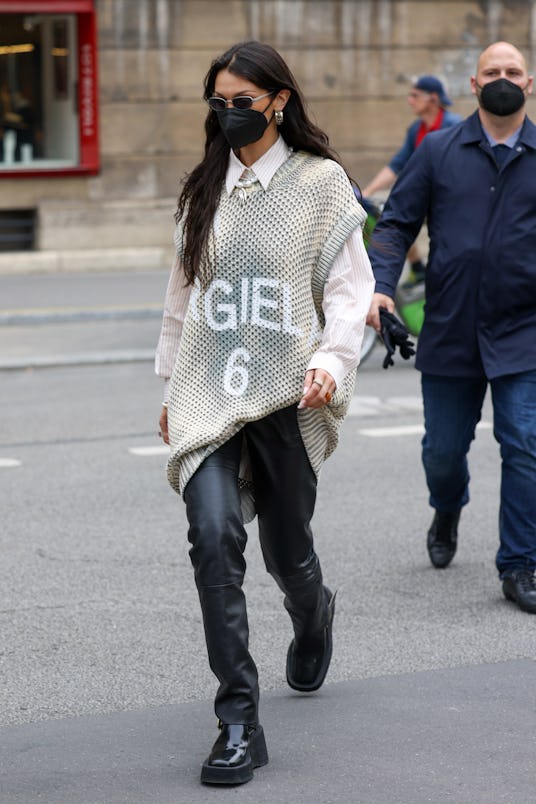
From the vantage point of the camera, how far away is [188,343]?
4180 millimetres

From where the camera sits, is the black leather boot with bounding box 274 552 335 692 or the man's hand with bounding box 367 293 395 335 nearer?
the black leather boot with bounding box 274 552 335 692

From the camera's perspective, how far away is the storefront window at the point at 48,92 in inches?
719

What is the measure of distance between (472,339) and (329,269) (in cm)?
155

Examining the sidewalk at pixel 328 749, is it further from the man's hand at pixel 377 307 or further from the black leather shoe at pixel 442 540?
the black leather shoe at pixel 442 540

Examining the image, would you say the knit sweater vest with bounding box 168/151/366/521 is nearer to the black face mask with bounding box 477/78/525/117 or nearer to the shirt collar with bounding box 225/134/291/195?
the shirt collar with bounding box 225/134/291/195

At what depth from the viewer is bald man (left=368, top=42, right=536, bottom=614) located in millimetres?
5504

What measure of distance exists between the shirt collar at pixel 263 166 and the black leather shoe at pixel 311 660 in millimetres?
Result: 1186

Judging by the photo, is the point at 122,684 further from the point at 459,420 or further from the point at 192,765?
the point at 459,420

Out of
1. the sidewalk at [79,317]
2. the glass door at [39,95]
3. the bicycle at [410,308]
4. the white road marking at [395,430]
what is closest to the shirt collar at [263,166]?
the white road marking at [395,430]

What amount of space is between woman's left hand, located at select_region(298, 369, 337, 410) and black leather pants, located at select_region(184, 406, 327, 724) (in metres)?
0.13

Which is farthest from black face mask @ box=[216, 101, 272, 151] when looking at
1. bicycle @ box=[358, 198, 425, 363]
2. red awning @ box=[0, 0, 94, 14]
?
red awning @ box=[0, 0, 94, 14]

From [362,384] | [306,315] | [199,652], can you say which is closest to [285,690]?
[199,652]

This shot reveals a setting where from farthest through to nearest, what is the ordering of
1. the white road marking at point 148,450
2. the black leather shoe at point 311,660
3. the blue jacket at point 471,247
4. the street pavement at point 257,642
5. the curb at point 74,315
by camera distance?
the curb at point 74,315 → the white road marking at point 148,450 → the blue jacket at point 471,247 → the black leather shoe at point 311,660 → the street pavement at point 257,642

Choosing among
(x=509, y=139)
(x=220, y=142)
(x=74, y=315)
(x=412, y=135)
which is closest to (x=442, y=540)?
(x=509, y=139)
